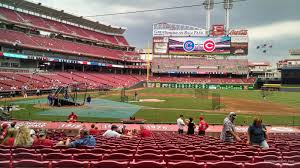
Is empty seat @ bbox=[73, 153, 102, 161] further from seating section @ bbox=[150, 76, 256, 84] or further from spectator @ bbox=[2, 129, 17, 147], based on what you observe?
seating section @ bbox=[150, 76, 256, 84]

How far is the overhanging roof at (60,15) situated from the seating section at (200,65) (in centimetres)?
2020

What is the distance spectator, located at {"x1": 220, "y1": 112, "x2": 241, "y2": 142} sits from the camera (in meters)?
11.1

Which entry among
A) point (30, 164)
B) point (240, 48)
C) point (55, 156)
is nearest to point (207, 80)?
point (240, 48)

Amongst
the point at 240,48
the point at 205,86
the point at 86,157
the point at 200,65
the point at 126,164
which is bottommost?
the point at 86,157

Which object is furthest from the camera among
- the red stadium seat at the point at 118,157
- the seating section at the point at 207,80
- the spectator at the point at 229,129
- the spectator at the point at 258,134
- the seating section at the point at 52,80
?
the seating section at the point at 207,80

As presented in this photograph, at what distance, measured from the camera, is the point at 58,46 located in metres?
85.1

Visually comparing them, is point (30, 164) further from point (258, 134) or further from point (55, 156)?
point (258, 134)

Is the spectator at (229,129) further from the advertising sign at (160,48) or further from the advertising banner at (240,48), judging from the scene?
the advertising sign at (160,48)

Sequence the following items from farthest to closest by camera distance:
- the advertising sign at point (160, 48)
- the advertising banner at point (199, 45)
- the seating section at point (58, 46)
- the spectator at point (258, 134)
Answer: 1. the advertising sign at point (160, 48)
2. the advertising banner at point (199, 45)
3. the seating section at point (58, 46)
4. the spectator at point (258, 134)

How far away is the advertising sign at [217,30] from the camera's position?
97.8m

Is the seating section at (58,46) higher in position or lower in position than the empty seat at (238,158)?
higher

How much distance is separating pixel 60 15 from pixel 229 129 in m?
89.0

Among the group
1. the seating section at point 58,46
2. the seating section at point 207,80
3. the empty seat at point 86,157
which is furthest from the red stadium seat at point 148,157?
the seating section at point 207,80

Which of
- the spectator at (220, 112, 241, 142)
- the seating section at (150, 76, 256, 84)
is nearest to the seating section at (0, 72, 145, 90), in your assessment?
the seating section at (150, 76, 256, 84)
